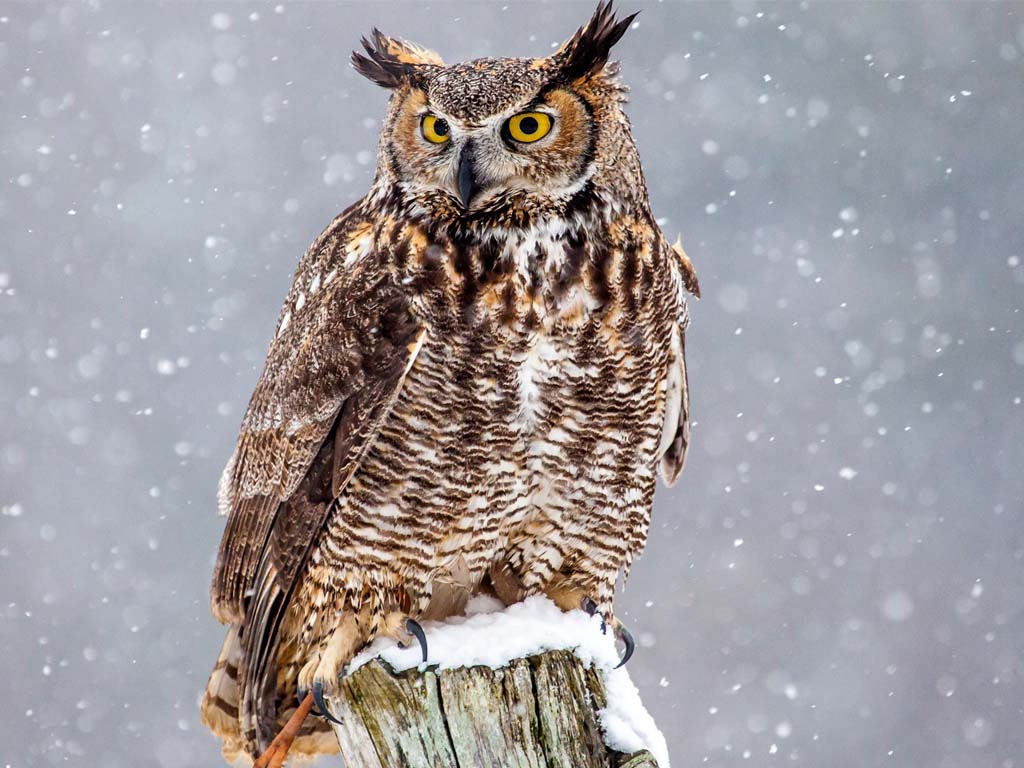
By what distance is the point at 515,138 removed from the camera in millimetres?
2715

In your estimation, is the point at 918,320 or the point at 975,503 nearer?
the point at 975,503

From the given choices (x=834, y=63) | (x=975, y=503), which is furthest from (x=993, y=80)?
(x=975, y=503)

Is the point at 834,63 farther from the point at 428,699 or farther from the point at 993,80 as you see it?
the point at 428,699

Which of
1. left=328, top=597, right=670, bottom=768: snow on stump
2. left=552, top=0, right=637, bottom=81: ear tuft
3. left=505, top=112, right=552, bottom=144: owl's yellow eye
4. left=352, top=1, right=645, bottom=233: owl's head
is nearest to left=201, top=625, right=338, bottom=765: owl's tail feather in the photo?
left=328, top=597, right=670, bottom=768: snow on stump

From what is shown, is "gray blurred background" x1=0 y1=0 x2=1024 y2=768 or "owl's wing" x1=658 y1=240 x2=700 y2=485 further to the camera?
"gray blurred background" x1=0 y1=0 x2=1024 y2=768

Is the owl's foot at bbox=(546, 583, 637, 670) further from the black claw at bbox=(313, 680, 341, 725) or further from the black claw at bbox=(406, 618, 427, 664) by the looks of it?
the black claw at bbox=(313, 680, 341, 725)

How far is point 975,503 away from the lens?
47.9ft

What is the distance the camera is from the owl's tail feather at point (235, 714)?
3051 millimetres

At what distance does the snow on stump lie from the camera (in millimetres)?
2297

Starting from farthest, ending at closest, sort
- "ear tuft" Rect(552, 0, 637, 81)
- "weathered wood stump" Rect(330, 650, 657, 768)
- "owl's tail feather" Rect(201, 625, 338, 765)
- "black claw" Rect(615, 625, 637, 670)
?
"owl's tail feather" Rect(201, 625, 338, 765) → "black claw" Rect(615, 625, 637, 670) → "ear tuft" Rect(552, 0, 637, 81) → "weathered wood stump" Rect(330, 650, 657, 768)

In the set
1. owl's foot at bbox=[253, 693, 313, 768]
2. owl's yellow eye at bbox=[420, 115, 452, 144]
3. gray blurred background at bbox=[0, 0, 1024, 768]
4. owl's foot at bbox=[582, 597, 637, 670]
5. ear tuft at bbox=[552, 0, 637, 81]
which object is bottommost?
owl's foot at bbox=[253, 693, 313, 768]

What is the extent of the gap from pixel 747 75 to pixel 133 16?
14.9 meters

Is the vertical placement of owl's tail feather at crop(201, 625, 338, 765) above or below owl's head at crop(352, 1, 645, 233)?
below

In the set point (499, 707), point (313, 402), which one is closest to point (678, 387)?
point (313, 402)
